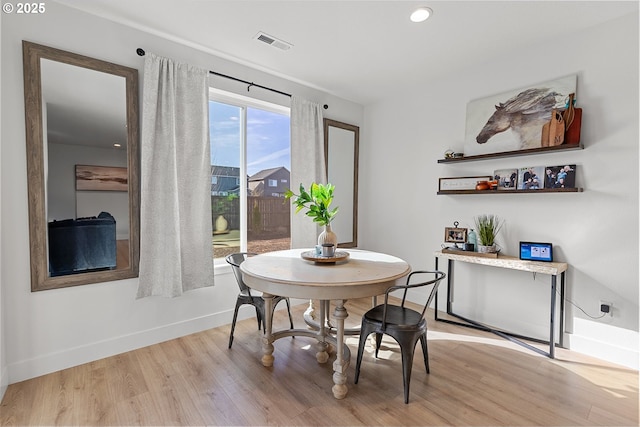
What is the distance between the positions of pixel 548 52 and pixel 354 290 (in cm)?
279

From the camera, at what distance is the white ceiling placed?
2.26 metres

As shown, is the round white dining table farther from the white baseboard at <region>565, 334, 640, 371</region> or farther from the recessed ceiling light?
the recessed ceiling light

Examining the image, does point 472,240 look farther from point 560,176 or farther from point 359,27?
point 359,27

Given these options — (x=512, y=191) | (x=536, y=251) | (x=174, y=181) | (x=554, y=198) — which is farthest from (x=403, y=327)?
(x=174, y=181)

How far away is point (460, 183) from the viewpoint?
10.8 ft

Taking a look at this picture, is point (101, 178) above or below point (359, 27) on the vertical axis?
below

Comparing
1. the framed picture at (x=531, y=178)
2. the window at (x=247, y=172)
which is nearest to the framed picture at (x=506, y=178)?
the framed picture at (x=531, y=178)

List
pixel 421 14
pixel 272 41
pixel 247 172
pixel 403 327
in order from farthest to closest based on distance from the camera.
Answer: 1. pixel 247 172
2. pixel 272 41
3. pixel 421 14
4. pixel 403 327

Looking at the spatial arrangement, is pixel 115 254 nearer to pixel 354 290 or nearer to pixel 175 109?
pixel 175 109

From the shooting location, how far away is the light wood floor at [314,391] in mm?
1779

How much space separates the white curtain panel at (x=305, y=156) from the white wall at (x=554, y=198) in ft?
3.47

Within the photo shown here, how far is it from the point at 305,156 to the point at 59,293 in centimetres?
260

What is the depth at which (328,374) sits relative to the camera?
2.23 meters

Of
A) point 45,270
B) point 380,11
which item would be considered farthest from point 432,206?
point 45,270
